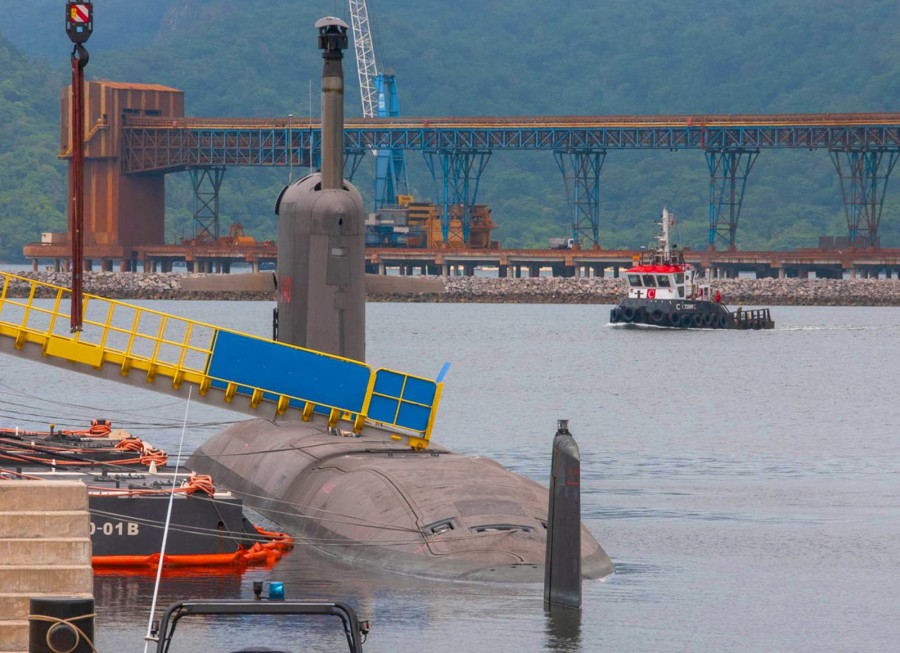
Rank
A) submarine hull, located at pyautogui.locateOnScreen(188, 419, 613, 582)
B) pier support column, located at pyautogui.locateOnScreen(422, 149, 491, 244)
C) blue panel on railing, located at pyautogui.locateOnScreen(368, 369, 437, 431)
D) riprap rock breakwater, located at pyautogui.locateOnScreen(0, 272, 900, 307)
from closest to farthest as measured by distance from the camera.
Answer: submarine hull, located at pyautogui.locateOnScreen(188, 419, 613, 582)
blue panel on railing, located at pyautogui.locateOnScreen(368, 369, 437, 431)
riprap rock breakwater, located at pyautogui.locateOnScreen(0, 272, 900, 307)
pier support column, located at pyautogui.locateOnScreen(422, 149, 491, 244)

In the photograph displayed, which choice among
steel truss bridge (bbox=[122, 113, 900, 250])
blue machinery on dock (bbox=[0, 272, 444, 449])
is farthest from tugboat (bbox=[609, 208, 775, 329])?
blue machinery on dock (bbox=[0, 272, 444, 449])

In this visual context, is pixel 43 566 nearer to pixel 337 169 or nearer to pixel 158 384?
pixel 158 384

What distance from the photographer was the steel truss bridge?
166500 millimetres

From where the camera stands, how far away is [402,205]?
191750 millimetres

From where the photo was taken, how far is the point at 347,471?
27.0 meters

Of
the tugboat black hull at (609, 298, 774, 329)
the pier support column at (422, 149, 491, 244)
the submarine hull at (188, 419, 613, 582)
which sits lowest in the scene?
the submarine hull at (188, 419, 613, 582)

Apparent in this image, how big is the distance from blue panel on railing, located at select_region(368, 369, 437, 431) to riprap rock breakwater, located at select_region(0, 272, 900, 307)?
125m

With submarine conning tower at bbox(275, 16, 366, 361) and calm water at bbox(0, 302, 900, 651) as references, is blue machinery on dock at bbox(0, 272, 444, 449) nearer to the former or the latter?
submarine conning tower at bbox(275, 16, 366, 361)

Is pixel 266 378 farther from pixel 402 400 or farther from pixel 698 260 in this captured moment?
pixel 698 260

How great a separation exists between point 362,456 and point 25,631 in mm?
11303

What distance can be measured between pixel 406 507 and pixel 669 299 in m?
93.3

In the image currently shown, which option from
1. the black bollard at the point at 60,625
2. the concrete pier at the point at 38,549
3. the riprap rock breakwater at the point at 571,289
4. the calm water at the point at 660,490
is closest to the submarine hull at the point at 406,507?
the calm water at the point at 660,490

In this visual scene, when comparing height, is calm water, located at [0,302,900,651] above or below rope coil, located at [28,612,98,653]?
below

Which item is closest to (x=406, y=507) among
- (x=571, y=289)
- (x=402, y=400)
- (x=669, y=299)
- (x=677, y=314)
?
(x=402, y=400)
